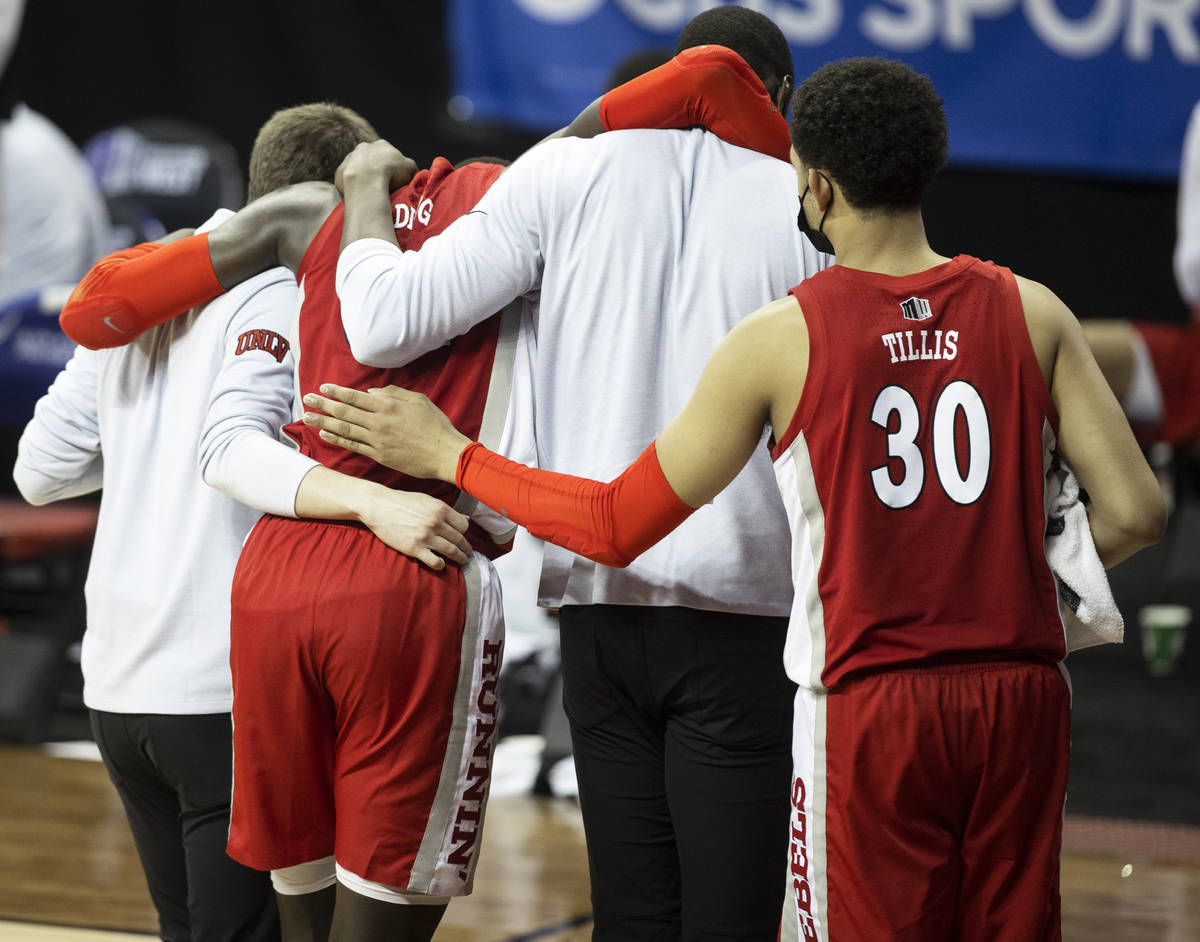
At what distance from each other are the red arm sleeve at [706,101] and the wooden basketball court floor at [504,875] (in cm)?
201

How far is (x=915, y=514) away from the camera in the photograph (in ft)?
4.91

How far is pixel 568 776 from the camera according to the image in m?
4.39

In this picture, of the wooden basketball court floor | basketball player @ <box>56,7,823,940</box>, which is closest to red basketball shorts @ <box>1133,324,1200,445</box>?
the wooden basketball court floor

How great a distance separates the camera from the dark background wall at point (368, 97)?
19.1 feet

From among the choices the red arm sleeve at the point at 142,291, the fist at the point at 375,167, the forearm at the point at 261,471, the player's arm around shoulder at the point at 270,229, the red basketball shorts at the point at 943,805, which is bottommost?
the red basketball shorts at the point at 943,805

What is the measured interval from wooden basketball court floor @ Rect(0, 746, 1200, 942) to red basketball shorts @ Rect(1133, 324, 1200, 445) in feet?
5.41

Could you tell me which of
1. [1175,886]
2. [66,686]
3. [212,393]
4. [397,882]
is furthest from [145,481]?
[66,686]

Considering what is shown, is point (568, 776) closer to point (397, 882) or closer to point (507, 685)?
point (507, 685)

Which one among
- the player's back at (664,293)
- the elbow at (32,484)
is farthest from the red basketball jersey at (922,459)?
the elbow at (32,484)

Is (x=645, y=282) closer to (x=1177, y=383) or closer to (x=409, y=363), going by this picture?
(x=409, y=363)

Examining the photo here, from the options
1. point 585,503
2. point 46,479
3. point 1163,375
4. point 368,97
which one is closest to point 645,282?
point 585,503

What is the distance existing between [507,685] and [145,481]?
9.83ft

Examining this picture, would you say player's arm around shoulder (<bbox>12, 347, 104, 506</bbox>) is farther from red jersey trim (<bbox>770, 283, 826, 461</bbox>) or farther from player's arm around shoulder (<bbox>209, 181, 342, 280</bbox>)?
red jersey trim (<bbox>770, 283, 826, 461</bbox>)

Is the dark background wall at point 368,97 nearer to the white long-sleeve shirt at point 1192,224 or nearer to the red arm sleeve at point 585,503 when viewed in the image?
the white long-sleeve shirt at point 1192,224
